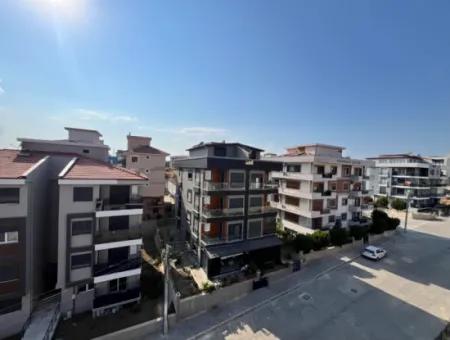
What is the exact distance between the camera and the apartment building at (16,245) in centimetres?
1424

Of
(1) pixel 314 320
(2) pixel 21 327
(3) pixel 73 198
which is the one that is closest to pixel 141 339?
A: (2) pixel 21 327

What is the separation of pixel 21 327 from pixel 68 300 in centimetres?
266

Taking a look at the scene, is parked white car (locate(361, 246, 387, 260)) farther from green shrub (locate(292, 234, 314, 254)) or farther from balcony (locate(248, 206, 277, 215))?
balcony (locate(248, 206, 277, 215))

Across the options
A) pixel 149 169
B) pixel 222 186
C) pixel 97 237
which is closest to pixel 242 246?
pixel 222 186

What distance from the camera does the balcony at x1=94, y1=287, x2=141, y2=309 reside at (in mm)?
17422

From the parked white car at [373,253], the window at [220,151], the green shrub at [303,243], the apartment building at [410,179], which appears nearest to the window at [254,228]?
the green shrub at [303,243]

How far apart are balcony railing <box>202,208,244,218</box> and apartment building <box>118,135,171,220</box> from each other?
49.2 feet

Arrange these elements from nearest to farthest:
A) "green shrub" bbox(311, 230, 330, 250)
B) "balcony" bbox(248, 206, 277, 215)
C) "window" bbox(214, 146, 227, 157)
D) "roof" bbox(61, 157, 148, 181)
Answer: "roof" bbox(61, 157, 148, 181) < "balcony" bbox(248, 206, 277, 215) < "window" bbox(214, 146, 227, 157) < "green shrub" bbox(311, 230, 330, 250)

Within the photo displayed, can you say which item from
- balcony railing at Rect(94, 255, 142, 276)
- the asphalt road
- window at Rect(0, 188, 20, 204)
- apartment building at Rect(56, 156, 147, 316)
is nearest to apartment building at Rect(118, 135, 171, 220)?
apartment building at Rect(56, 156, 147, 316)

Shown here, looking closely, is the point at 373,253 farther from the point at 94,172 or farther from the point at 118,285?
the point at 94,172

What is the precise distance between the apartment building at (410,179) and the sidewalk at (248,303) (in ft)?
153

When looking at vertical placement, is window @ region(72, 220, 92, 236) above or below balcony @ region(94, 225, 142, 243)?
above

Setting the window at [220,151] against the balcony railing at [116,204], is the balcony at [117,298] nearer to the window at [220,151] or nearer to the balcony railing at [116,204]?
the balcony railing at [116,204]

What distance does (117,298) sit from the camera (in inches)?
709
